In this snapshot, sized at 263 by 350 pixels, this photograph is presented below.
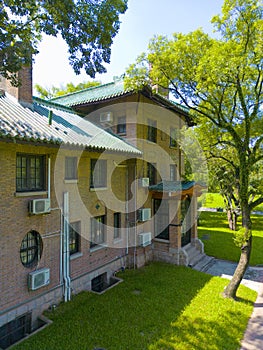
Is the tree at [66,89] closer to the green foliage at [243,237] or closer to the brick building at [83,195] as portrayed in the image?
the brick building at [83,195]

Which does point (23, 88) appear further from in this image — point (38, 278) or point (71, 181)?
point (38, 278)

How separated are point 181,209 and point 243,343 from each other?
7713mm

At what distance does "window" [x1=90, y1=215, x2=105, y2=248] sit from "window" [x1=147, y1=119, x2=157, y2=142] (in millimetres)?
5338

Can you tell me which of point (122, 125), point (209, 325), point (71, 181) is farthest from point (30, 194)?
point (209, 325)

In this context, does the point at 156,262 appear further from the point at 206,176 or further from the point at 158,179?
the point at 206,176

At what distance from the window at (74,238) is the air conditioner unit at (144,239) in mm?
3745

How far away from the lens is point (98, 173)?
11125mm

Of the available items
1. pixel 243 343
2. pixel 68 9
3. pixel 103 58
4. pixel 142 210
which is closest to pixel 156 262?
pixel 142 210

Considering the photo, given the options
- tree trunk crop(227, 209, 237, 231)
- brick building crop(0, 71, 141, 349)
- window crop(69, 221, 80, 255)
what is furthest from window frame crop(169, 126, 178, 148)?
tree trunk crop(227, 209, 237, 231)

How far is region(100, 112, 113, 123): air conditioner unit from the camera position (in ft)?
42.7

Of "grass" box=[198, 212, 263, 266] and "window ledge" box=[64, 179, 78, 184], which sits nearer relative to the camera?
"window ledge" box=[64, 179, 78, 184]

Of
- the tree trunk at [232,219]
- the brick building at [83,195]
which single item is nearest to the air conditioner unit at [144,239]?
the brick building at [83,195]

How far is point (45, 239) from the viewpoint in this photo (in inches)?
342

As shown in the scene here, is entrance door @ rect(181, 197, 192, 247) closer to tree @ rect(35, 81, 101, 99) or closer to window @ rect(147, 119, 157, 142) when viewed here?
window @ rect(147, 119, 157, 142)
